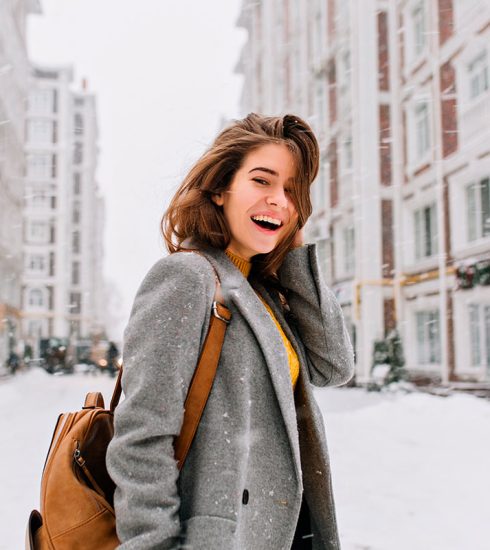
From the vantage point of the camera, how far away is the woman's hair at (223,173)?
5.16 feet

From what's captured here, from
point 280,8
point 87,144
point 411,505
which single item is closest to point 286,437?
point 411,505

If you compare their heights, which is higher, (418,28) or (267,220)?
(418,28)

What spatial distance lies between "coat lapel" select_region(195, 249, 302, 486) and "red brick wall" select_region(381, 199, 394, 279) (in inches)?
625

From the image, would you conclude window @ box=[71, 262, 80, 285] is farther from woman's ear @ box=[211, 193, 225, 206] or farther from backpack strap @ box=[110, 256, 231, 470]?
backpack strap @ box=[110, 256, 231, 470]

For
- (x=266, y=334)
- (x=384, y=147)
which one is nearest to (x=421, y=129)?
(x=384, y=147)

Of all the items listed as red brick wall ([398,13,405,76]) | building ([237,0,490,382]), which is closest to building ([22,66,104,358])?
building ([237,0,490,382])

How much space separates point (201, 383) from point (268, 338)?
0.70 feet

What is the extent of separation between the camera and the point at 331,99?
818 inches

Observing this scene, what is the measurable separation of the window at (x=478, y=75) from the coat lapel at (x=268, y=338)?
507 inches

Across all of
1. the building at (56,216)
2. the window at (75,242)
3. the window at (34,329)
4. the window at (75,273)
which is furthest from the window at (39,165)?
the window at (34,329)

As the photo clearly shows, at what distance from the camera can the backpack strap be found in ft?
4.18

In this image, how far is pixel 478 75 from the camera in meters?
13.0

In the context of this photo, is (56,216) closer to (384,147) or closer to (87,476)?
(384,147)

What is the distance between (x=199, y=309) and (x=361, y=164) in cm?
1648
